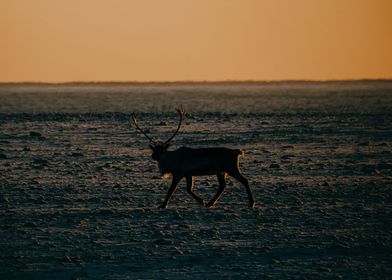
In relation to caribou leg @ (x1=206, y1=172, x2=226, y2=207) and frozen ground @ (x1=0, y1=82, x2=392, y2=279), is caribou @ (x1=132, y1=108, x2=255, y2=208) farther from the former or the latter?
frozen ground @ (x1=0, y1=82, x2=392, y2=279)

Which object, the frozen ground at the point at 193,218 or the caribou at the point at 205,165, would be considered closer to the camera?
the frozen ground at the point at 193,218

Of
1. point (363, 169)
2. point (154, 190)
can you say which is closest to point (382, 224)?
point (154, 190)

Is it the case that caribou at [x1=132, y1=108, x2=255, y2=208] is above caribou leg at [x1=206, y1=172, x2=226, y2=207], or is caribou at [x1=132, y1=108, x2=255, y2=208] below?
above

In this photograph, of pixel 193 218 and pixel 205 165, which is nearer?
pixel 193 218

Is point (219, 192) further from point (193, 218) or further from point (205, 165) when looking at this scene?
point (193, 218)

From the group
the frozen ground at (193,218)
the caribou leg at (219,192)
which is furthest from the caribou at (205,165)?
the frozen ground at (193,218)

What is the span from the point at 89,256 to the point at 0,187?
7.43m

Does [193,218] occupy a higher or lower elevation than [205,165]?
lower

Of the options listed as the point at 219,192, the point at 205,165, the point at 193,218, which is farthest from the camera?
the point at 219,192

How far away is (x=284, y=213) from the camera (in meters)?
16.5

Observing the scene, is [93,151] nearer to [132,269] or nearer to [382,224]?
[382,224]

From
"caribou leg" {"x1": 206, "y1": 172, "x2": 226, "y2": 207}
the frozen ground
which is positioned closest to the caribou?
"caribou leg" {"x1": 206, "y1": 172, "x2": 226, "y2": 207}

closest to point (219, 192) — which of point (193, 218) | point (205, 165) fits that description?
point (205, 165)

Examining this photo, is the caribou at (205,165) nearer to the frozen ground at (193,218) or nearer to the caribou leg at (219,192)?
the caribou leg at (219,192)
